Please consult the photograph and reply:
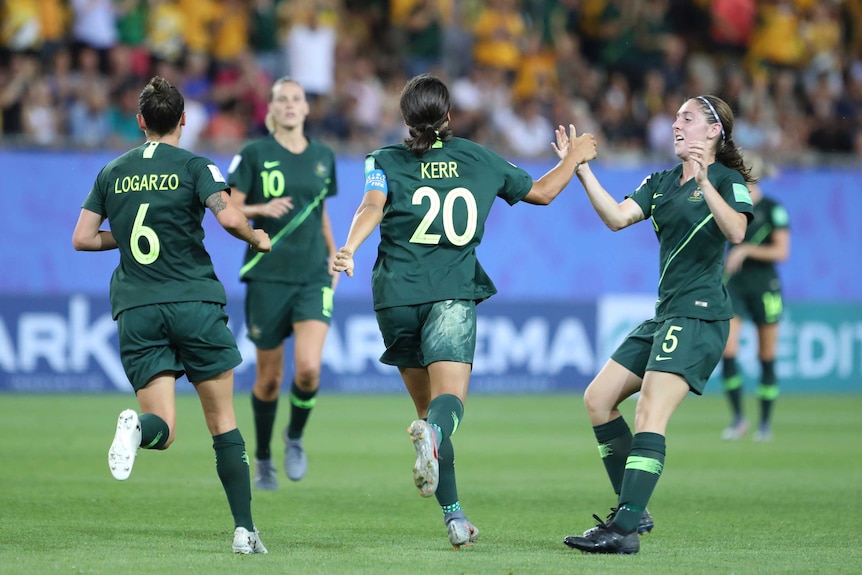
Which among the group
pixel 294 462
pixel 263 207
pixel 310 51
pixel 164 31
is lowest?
pixel 294 462

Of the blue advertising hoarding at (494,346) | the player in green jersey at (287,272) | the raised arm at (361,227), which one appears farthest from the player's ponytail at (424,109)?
the blue advertising hoarding at (494,346)

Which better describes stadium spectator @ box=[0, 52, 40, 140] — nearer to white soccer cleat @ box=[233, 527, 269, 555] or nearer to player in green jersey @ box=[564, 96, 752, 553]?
player in green jersey @ box=[564, 96, 752, 553]

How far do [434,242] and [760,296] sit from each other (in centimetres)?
783

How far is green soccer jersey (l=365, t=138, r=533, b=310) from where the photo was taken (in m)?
6.85

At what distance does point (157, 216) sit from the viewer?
6652 millimetres

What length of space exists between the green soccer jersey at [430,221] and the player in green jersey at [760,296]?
7.22m

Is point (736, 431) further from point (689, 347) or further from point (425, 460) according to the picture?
point (425, 460)

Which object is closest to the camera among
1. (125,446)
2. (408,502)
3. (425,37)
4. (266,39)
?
(125,446)

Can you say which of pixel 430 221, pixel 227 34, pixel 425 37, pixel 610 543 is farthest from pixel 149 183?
pixel 425 37

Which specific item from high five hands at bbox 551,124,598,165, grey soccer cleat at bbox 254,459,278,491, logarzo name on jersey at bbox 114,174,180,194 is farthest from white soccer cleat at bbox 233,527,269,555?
grey soccer cleat at bbox 254,459,278,491

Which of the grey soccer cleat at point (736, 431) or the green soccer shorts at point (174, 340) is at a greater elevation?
the green soccer shorts at point (174, 340)

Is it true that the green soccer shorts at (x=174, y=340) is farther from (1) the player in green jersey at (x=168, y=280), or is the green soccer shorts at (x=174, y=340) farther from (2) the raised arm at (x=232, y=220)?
(2) the raised arm at (x=232, y=220)

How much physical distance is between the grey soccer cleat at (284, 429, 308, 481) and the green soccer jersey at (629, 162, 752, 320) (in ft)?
11.7

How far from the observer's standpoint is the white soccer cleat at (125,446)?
6.21 meters
